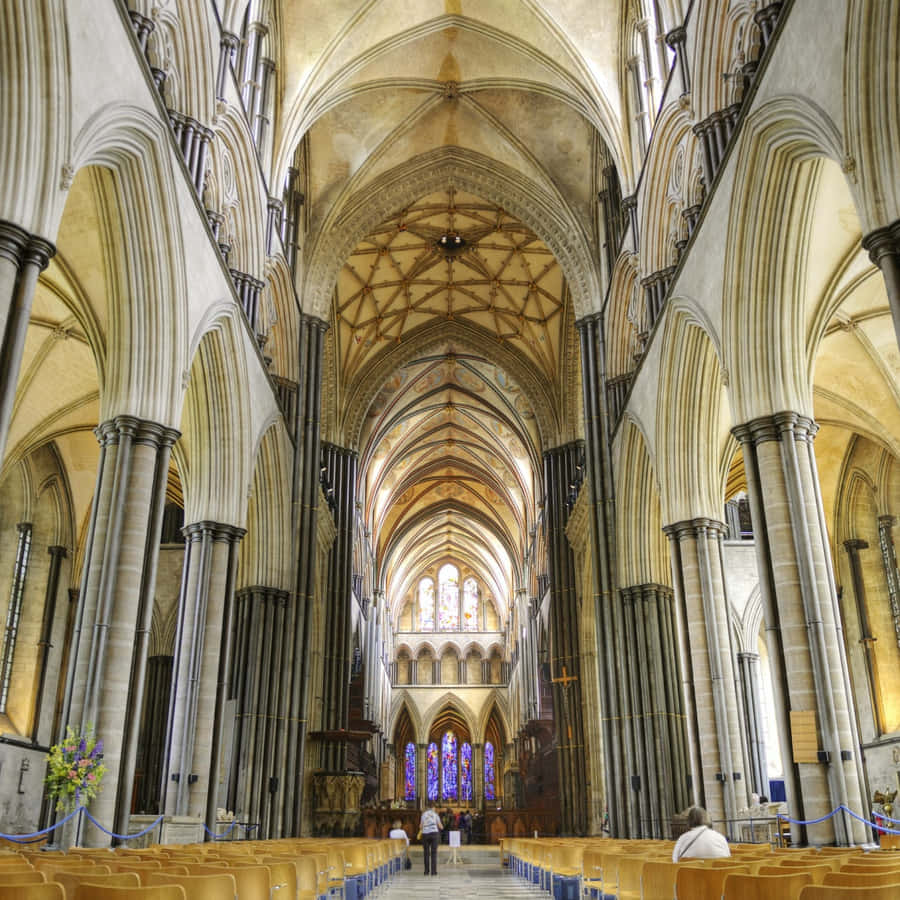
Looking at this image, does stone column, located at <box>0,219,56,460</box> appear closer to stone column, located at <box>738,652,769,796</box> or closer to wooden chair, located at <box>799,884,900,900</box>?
wooden chair, located at <box>799,884,900,900</box>

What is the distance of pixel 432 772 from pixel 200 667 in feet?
124

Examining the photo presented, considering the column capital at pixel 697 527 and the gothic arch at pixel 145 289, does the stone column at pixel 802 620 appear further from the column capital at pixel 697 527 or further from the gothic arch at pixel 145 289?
the gothic arch at pixel 145 289

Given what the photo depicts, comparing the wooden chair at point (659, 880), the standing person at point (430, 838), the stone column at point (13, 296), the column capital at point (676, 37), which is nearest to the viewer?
the wooden chair at point (659, 880)

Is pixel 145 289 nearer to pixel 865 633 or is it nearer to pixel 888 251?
pixel 888 251

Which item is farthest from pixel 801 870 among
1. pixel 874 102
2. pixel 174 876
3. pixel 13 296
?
pixel 13 296

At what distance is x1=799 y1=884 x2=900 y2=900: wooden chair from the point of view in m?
2.82

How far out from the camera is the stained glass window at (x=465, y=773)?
4784 cm

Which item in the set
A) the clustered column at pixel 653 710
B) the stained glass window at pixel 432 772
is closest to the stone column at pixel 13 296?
the clustered column at pixel 653 710

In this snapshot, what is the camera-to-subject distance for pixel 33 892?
3064mm

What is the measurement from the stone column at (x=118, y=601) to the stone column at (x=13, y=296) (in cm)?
315

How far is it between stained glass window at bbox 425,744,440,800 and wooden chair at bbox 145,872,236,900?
152 ft

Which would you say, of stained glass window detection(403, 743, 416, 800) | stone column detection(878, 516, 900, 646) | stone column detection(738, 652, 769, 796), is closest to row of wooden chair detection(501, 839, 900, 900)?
stone column detection(878, 516, 900, 646)

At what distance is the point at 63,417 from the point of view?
16469 mm

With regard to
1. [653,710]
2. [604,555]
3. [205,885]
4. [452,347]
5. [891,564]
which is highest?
[452,347]
